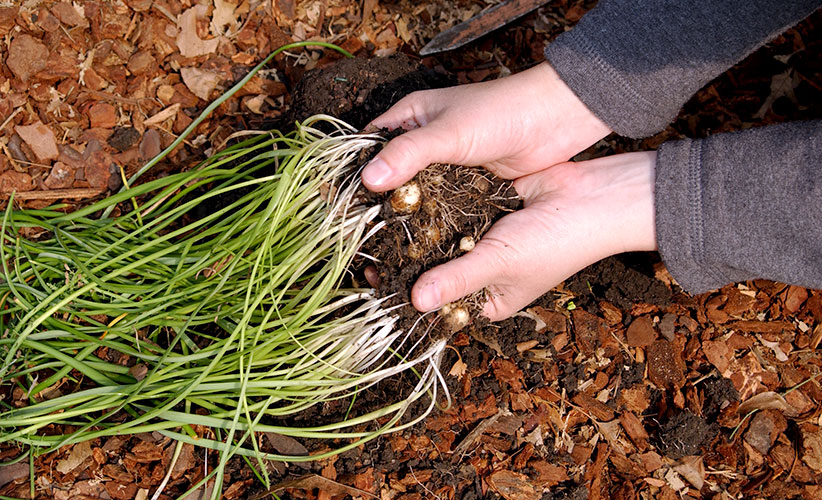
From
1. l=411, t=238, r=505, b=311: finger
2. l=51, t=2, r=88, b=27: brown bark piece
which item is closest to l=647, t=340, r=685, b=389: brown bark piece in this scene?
l=411, t=238, r=505, b=311: finger

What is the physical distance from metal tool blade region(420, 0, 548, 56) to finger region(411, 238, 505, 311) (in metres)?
0.82

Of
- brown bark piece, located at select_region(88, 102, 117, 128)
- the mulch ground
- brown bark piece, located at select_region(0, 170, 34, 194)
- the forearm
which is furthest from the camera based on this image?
brown bark piece, located at select_region(88, 102, 117, 128)

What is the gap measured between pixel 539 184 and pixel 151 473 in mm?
1082

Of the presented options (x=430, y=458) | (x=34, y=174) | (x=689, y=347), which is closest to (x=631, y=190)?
(x=689, y=347)

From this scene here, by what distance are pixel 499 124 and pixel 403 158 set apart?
28 centimetres

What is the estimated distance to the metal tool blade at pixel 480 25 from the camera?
1.93m

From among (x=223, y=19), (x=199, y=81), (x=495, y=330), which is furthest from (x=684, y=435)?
(x=223, y=19)

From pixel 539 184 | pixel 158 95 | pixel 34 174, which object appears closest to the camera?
pixel 539 184

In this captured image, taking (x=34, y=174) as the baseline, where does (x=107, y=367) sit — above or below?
below

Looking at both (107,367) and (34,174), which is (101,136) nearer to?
(34,174)

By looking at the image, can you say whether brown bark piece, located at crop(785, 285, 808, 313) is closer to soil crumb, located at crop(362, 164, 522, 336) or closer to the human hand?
the human hand

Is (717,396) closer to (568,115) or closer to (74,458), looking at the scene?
(568,115)

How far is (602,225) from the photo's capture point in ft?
4.66

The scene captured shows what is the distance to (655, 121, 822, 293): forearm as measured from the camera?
1215mm
